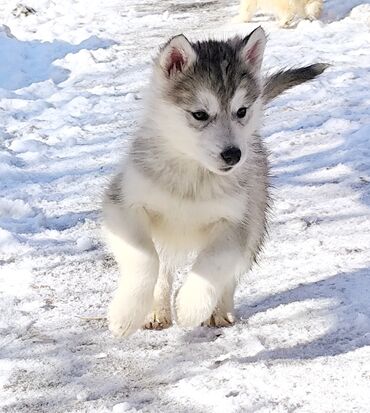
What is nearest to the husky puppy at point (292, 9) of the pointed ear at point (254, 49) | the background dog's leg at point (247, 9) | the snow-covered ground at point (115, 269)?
the background dog's leg at point (247, 9)

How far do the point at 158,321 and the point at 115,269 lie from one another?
679mm

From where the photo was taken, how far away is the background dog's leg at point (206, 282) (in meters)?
3.31

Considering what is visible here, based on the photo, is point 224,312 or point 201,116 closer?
point 201,116

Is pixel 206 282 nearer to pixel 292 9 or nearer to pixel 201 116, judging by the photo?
pixel 201 116

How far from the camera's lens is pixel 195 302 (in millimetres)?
3309

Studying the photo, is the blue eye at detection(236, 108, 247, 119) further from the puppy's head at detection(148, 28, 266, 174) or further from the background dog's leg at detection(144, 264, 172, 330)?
the background dog's leg at detection(144, 264, 172, 330)

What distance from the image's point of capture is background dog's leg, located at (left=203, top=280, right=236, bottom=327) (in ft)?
12.5

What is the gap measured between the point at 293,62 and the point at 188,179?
5.70 meters

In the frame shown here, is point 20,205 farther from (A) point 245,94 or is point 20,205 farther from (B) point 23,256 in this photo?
(A) point 245,94

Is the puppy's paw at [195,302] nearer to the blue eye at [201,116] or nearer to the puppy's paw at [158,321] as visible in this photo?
the puppy's paw at [158,321]

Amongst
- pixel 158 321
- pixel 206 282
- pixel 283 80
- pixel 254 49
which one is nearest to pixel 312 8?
pixel 283 80

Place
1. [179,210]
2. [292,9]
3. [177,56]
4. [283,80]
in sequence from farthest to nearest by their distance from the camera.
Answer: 1. [292,9]
2. [283,80]
3. [177,56]
4. [179,210]

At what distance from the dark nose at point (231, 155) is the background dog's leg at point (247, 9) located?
9.34m

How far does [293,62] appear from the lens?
8.94 metres
